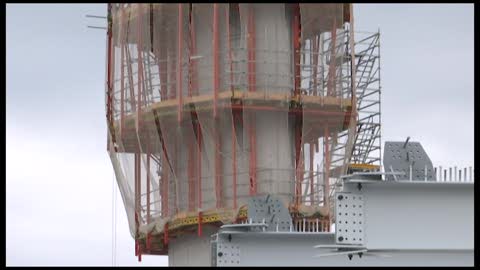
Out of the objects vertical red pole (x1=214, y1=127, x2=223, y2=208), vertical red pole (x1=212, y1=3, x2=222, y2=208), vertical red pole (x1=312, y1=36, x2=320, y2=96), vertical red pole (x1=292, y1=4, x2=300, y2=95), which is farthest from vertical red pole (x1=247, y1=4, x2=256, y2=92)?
vertical red pole (x1=312, y1=36, x2=320, y2=96)

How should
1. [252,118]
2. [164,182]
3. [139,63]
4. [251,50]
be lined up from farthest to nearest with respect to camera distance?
[164,182] < [139,63] < [251,50] < [252,118]

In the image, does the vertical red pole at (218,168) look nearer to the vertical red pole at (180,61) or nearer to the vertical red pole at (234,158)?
the vertical red pole at (234,158)

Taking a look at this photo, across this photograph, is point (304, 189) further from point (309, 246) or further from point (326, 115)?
point (309, 246)

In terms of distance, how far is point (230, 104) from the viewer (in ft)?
174

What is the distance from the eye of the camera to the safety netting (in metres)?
53.6

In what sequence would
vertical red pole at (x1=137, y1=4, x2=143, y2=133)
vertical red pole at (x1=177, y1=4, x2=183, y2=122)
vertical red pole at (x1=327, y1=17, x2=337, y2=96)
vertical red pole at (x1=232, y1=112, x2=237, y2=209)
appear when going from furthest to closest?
vertical red pole at (x1=137, y1=4, x2=143, y2=133)
vertical red pole at (x1=327, y1=17, x2=337, y2=96)
vertical red pole at (x1=177, y1=4, x2=183, y2=122)
vertical red pole at (x1=232, y1=112, x2=237, y2=209)

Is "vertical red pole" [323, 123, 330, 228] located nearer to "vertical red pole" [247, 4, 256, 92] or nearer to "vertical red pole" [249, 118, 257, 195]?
"vertical red pole" [249, 118, 257, 195]

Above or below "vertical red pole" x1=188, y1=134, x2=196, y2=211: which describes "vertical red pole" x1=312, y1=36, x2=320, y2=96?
above

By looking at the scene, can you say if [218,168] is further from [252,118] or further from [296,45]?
[296,45]

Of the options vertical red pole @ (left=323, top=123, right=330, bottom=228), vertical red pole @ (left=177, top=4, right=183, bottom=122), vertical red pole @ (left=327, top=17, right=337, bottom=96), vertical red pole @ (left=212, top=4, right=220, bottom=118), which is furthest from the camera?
vertical red pole @ (left=327, top=17, right=337, bottom=96)

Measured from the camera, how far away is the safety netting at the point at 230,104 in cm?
5356

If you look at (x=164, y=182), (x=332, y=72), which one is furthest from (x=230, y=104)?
(x=164, y=182)

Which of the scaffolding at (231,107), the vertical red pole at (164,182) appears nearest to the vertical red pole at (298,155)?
the scaffolding at (231,107)

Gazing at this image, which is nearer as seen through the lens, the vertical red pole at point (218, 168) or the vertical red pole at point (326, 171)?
the vertical red pole at point (218, 168)
